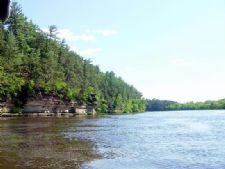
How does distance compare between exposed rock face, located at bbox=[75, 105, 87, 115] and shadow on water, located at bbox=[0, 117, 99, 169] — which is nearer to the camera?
shadow on water, located at bbox=[0, 117, 99, 169]

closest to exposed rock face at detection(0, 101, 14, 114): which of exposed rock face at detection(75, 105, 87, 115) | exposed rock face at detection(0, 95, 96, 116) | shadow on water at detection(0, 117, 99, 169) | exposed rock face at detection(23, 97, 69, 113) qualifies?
exposed rock face at detection(0, 95, 96, 116)

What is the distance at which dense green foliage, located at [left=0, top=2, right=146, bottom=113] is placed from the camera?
283ft

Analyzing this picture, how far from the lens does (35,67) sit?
95438mm

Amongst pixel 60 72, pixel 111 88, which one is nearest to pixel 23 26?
pixel 60 72

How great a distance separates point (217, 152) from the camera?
24734 mm

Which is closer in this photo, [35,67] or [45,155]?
[45,155]

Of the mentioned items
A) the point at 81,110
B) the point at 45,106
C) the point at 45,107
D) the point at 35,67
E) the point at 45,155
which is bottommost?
the point at 45,155

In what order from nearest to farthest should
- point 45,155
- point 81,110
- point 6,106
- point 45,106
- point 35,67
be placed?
point 45,155 → point 6,106 → point 45,106 → point 35,67 → point 81,110

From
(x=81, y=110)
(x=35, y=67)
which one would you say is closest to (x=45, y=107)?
(x=35, y=67)

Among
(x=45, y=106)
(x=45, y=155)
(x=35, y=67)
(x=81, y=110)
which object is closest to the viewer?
(x=45, y=155)

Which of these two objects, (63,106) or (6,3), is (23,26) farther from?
(6,3)

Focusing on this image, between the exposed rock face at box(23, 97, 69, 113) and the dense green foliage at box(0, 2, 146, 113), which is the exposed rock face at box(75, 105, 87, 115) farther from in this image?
the exposed rock face at box(23, 97, 69, 113)

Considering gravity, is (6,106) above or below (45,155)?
above

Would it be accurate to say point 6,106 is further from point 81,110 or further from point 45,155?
point 45,155
